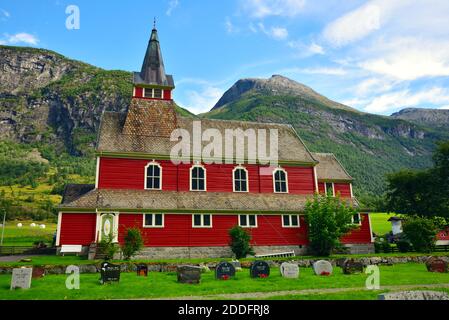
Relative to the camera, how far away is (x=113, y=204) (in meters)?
27.1

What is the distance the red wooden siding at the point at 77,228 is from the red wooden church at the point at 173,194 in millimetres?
69

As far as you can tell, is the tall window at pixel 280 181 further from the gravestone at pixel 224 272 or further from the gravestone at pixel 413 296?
the gravestone at pixel 413 296

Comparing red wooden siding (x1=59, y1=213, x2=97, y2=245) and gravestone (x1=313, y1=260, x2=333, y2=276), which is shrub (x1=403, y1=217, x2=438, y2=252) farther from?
red wooden siding (x1=59, y1=213, x2=97, y2=245)

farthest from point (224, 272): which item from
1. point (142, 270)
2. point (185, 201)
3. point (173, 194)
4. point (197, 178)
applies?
point (197, 178)

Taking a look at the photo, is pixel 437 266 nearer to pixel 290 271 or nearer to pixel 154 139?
pixel 290 271

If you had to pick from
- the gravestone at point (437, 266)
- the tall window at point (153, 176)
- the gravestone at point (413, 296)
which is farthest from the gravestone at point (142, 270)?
the gravestone at point (437, 266)

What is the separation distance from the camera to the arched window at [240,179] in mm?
32281

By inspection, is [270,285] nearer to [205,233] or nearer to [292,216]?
[205,233]

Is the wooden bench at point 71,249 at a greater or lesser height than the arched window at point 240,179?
lesser

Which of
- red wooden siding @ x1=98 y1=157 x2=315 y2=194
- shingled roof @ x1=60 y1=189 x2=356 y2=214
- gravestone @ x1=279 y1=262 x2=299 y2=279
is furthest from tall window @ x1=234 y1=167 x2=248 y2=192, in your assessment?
gravestone @ x1=279 y1=262 x2=299 y2=279

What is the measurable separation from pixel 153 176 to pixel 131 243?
7082 mm

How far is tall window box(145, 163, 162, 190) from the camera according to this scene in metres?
29.9
